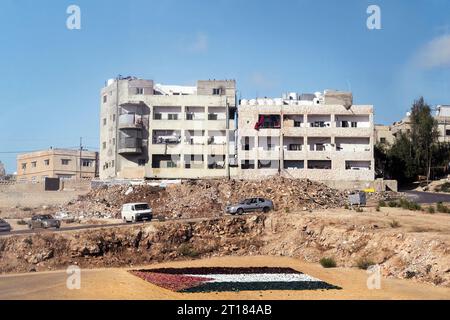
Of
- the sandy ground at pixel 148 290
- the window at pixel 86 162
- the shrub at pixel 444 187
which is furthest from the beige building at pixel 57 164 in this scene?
the sandy ground at pixel 148 290

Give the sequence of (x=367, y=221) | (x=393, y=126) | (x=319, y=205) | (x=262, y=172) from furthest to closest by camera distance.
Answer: (x=393, y=126) < (x=262, y=172) < (x=319, y=205) < (x=367, y=221)

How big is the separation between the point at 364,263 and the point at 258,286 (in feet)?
32.7

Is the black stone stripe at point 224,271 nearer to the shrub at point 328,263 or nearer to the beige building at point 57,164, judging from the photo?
the shrub at point 328,263

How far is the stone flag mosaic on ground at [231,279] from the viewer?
2586cm

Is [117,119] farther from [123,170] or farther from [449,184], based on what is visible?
[449,184]

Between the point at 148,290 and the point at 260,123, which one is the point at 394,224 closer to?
the point at 148,290

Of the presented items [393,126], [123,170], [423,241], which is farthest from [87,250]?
[393,126]

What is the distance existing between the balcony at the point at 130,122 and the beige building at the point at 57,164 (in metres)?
26.0

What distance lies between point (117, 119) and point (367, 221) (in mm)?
49175

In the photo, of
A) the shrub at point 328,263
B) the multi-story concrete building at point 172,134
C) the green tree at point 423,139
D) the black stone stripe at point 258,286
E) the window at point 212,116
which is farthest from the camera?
the green tree at point 423,139

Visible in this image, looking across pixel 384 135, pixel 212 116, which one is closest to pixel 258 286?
pixel 212 116
